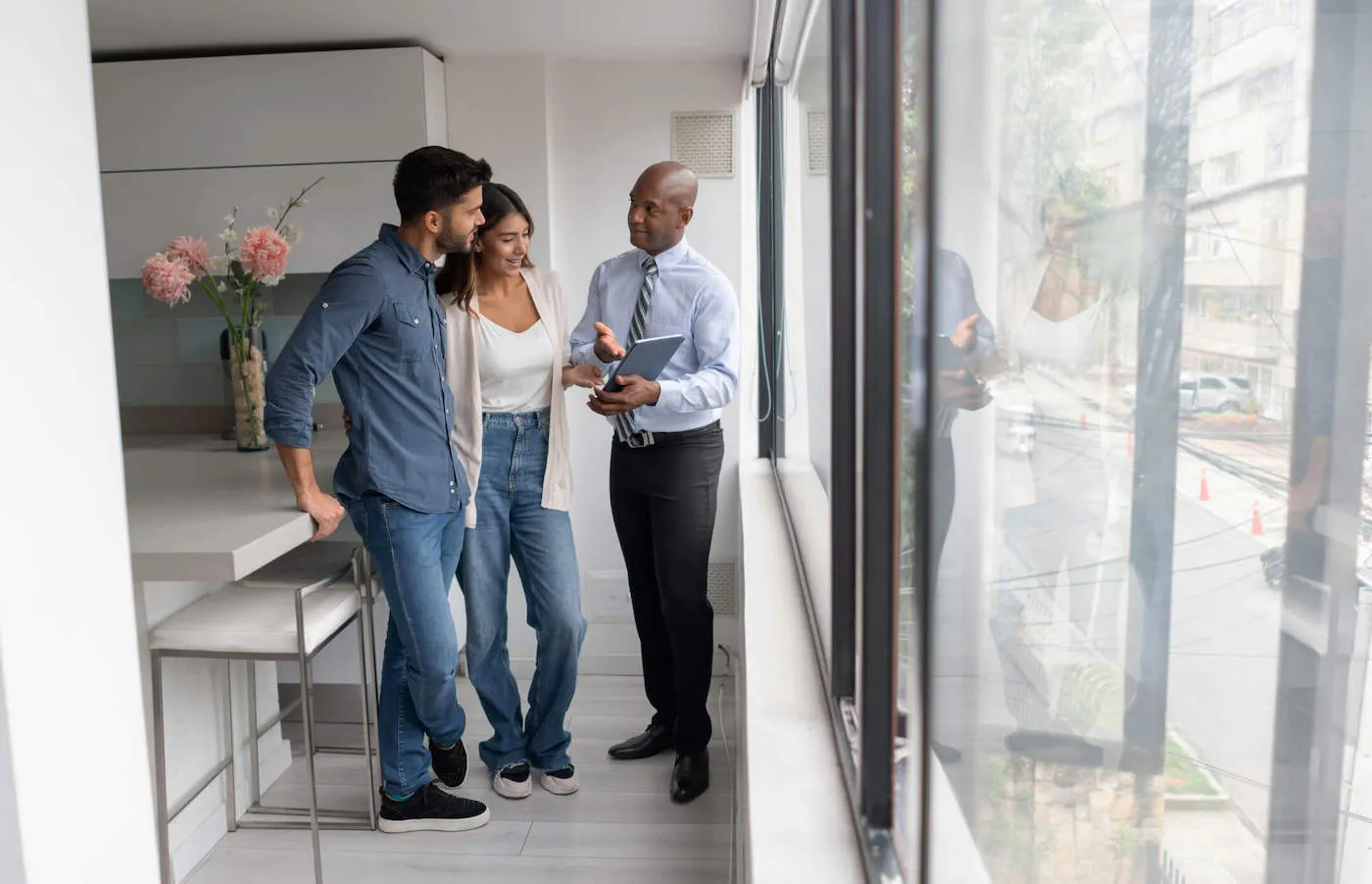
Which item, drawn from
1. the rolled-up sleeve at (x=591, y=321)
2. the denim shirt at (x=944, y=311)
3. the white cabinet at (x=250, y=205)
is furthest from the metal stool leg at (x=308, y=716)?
the denim shirt at (x=944, y=311)

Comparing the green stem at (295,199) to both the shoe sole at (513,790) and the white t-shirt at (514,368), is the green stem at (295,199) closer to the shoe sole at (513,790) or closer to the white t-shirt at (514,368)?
the white t-shirt at (514,368)

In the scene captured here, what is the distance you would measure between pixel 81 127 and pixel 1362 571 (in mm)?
1467

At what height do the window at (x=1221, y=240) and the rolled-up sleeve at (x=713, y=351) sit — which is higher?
the window at (x=1221, y=240)

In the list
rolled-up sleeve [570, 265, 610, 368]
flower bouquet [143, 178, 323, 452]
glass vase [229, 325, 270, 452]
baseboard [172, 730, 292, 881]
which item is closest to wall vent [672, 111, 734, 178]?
rolled-up sleeve [570, 265, 610, 368]

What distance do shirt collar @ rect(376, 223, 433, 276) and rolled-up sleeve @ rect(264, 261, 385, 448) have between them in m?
0.13

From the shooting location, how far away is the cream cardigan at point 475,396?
255 cm

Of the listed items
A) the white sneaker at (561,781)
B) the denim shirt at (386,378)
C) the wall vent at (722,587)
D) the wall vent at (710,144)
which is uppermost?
the wall vent at (710,144)

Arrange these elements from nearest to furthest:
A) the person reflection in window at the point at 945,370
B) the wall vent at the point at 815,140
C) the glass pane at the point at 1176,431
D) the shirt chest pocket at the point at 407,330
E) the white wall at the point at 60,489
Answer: the glass pane at the point at 1176,431 → the person reflection in window at the point at 945,370 → the white wall at the point at 60,489 → the wall vent at the point at 815,140 → the shirt chest pocket at the point at 407,330

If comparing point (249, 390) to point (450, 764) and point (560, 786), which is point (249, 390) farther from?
point (560, 786)

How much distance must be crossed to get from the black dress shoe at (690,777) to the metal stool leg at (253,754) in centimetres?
111

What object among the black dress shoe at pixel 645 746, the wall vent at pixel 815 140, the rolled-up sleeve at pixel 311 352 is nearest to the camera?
the wall vent at pixel 815 140

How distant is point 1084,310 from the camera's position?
50cm

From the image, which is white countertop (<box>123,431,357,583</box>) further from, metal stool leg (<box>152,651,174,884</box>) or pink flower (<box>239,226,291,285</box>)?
pink flower (<box>239,226,291,285</box>)

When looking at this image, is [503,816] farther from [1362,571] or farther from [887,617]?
[1362,571]
